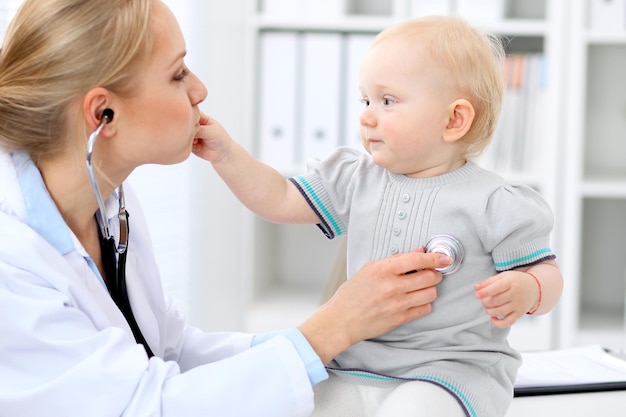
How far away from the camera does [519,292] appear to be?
3.60ft

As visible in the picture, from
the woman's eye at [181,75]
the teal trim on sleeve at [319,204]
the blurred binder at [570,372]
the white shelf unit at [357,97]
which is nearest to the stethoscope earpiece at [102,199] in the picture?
the woman's eye at [181,75]

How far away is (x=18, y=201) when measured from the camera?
1.09m

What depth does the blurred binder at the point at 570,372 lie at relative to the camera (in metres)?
1.38

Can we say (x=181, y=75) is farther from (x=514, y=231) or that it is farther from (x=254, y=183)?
(x=514, y=231)

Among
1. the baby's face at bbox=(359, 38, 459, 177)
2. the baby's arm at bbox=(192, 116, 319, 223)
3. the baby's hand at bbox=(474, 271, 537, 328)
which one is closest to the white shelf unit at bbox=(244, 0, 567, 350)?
the baby's arm at bbox=(192, 116, 319, 223)

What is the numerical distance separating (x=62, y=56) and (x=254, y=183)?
0.37 metres

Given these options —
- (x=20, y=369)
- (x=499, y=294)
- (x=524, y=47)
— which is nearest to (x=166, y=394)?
(x=20, y=369)

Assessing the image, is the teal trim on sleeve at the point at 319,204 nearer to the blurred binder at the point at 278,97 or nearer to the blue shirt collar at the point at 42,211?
the blue shirt collar at the point at 42,211

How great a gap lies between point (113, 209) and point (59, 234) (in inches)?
6.5

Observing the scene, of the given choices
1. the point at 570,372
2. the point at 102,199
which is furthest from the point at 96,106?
the point at 570,372

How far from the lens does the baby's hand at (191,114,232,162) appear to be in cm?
127

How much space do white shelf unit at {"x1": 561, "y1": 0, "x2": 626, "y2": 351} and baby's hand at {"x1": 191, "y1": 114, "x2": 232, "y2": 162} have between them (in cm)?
156

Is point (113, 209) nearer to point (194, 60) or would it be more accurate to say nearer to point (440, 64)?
point (440, 64)

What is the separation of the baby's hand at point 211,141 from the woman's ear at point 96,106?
0.63 ft
